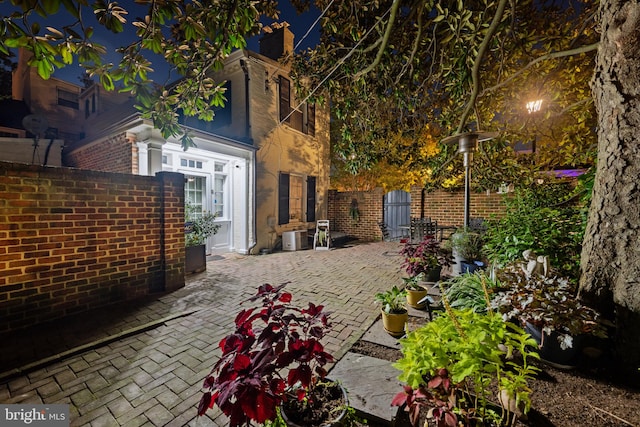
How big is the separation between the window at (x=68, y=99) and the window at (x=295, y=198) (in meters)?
11.5

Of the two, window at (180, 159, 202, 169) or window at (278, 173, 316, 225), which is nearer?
window at (180, 159, 202, 169)

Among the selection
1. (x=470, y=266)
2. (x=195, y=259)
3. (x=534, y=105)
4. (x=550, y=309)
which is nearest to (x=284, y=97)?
(x=195, y=259)

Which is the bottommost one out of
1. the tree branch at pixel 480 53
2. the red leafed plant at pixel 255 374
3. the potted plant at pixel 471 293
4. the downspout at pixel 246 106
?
the potted plant at pixel 471 293

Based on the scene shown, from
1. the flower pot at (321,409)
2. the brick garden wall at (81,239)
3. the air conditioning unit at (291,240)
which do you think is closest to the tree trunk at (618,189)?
the flower pot at (321,409)

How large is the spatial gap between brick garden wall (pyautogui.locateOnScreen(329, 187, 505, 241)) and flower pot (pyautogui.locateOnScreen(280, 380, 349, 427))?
299 inches

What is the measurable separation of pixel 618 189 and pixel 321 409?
9.27 feet

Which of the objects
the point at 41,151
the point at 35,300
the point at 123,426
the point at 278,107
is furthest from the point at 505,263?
the point at 41,151

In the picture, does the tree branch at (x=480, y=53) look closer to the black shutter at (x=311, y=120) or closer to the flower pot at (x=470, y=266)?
the flower pot at (x=470, y=266)

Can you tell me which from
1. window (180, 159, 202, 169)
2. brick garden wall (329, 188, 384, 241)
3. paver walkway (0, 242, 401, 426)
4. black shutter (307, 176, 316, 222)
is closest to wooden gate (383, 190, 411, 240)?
brick garden wall (329, 188, 384, 241)

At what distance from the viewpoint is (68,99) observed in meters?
11.8

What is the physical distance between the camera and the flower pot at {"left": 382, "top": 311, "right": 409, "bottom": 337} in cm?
271

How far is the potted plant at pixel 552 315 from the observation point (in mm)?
1902

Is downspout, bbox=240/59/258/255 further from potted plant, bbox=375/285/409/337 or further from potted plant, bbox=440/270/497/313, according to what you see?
potted plant, bbox=440/270/497/313

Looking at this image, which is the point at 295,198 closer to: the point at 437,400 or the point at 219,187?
the point at 219,187
